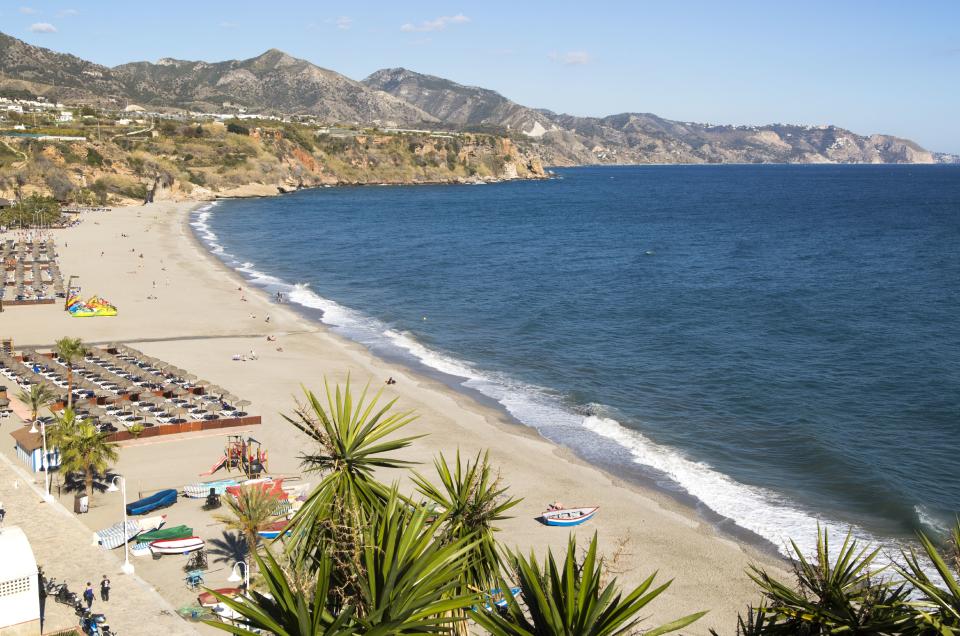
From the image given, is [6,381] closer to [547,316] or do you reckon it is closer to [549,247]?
[547,316]

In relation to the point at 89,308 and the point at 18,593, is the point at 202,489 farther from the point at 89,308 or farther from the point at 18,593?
the point at 89,308

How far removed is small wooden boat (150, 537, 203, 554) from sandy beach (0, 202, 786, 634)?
1.20 feet

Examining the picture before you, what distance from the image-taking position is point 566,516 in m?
24.5

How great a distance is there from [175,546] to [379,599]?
14784 millimetres

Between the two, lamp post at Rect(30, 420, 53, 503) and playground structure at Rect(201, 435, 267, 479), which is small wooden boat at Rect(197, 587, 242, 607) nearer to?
lamp post at Rect(30, 420, 53, 503)

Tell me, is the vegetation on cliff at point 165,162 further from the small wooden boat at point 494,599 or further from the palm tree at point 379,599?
the palm tree at point 379,599

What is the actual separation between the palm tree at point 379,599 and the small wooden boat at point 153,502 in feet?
53.7

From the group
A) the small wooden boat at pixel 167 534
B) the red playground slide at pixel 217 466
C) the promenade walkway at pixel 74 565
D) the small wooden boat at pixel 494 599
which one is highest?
the small wooden boat at pixel 494 599

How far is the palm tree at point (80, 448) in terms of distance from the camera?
919 inches

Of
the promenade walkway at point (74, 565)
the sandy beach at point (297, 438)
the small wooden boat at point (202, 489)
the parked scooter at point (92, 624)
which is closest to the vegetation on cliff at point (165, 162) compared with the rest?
the sandy beach at point (297, 438)

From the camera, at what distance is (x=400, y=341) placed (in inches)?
1911

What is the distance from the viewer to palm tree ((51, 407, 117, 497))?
76.6ft

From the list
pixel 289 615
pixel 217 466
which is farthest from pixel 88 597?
pixel 289 615

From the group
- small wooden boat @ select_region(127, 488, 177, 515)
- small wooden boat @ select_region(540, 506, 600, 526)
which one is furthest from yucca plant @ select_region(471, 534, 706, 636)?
small wooden boat @ select_region(127, 488, 177, 515)
